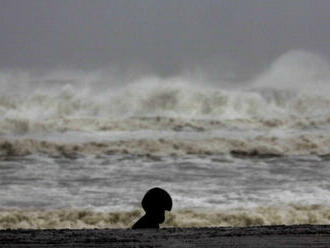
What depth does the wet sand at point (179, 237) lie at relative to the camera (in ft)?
6.71

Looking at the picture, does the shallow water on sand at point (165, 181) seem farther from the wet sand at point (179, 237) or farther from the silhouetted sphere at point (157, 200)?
the wet sand at point (179, 237)

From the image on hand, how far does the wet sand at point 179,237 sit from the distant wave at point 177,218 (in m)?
8.59

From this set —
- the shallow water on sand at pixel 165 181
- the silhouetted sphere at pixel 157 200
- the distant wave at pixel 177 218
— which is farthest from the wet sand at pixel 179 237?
the shallow water on sand at pixel 165 181

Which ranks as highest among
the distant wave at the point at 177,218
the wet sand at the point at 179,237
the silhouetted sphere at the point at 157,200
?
the silhouetted sphere at the point at 157,200

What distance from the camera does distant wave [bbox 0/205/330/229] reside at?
36.1 ft

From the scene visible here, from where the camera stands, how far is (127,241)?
6.84 feet

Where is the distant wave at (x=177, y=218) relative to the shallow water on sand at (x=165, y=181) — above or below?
below

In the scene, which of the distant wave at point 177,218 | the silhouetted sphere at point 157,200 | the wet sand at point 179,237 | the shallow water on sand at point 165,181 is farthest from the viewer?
the shallow water on sand at point 165,181

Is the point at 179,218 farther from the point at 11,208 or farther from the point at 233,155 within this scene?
the point at 233,155

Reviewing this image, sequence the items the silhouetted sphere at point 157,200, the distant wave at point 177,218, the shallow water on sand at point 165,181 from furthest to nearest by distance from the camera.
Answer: the shallow water on sand at point 165,181 < the distant wave at point 177,218 < the silhouetted sphere at point 157,200

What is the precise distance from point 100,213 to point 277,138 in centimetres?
1452

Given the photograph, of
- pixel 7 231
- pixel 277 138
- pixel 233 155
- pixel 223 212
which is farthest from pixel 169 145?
pixel 7 231

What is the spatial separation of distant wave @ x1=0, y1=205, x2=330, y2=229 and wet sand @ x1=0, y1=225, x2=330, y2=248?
338 inches

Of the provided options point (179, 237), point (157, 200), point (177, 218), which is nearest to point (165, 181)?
point (177, 218)
